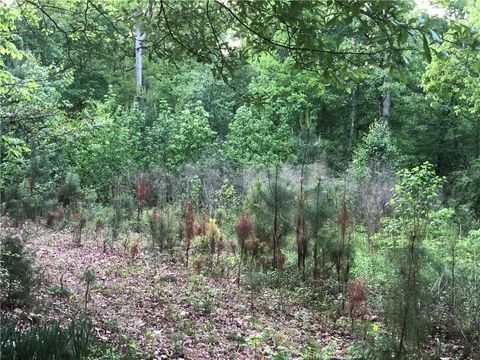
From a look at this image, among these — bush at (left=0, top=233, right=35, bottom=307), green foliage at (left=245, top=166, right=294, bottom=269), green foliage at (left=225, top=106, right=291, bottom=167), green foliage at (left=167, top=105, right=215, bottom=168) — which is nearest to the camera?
bush at (left=0, top=233, right=35, bottom=307)

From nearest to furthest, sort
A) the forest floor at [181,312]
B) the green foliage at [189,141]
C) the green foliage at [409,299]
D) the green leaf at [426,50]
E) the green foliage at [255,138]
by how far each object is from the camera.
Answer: the green leaf at [426,50] < the green foliage at [409,299] < the forest floor at [181,312] < the green foliage at [189,141] < the green foliage at [255,138]

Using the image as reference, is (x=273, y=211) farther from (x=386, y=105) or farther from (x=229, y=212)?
(x=386, y=105)

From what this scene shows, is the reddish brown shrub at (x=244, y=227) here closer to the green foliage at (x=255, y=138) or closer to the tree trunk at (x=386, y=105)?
the green foliage at (x=255, y=138)

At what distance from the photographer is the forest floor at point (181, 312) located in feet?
15.7

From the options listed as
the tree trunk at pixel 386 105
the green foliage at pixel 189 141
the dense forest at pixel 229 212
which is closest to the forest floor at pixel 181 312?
the dense forest at pixel 229 212

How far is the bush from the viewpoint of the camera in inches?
184

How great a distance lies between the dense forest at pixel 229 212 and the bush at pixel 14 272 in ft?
0.06

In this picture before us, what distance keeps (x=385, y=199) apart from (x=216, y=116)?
9.02 meters

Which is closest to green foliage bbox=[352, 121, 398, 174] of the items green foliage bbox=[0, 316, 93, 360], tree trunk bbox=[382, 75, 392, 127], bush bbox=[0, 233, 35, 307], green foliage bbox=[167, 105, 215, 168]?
tree trunk bbox=[382, 75, 392, 127]

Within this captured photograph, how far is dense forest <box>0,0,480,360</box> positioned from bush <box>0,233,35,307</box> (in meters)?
0.02

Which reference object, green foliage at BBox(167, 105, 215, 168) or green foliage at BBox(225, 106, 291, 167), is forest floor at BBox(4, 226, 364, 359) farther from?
green foliage at BBox(225, 106, 291, 167)

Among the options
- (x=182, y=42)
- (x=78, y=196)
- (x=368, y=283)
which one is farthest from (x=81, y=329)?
(x=78, y=196)

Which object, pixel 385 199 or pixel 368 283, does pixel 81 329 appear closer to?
pixel 368 283

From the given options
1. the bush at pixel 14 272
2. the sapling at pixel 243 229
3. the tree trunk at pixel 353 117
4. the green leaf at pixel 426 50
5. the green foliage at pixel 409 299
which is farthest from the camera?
the tree trunk at pixel 353 117
